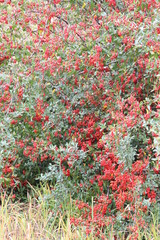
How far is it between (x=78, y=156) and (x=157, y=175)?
2.32 feet

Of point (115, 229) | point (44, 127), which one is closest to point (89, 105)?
point (44, 127)

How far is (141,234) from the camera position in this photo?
3939mm

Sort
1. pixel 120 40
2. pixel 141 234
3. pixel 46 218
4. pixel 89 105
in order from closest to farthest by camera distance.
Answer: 1. pixel 141 234
2. pixel 46 218
3. pixel 120 40
4. pixel 89 105

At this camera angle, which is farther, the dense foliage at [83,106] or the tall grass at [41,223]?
the dense foliage at [83,106]

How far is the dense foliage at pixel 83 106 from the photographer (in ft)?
13.9

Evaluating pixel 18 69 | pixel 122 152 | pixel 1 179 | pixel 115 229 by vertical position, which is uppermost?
pixel 18 69

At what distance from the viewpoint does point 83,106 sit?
4.82 metres

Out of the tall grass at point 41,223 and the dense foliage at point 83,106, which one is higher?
the dense foliage at point 83,106

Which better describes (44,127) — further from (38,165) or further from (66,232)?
(66,232)

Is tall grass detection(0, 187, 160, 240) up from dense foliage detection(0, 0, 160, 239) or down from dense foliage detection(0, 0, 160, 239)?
down

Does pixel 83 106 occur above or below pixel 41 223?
above

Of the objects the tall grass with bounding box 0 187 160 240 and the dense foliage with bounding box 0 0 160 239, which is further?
the dense foliage with bounding box 0 0 160 239

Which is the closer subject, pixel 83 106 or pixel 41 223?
pixel 41 223

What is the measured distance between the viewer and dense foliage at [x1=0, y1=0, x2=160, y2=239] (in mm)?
4223
